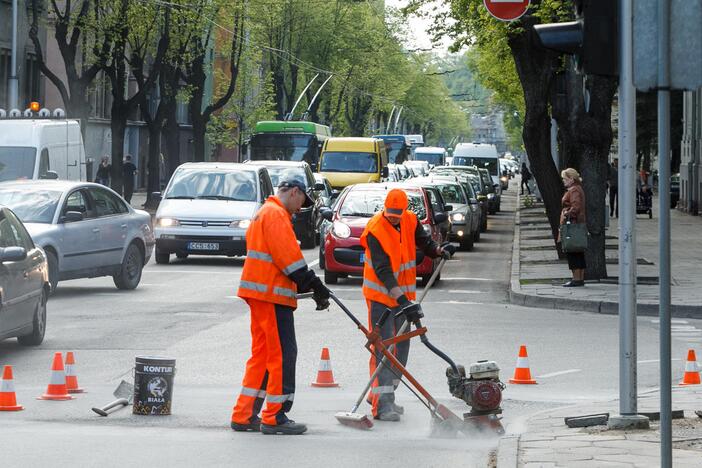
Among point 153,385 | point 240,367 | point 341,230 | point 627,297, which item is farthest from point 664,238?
point 341,230

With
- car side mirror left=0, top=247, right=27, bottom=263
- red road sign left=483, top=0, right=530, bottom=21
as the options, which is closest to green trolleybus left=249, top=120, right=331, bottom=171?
red road sign left=483, top=0, right=530, bottom=21

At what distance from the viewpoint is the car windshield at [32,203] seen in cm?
1928

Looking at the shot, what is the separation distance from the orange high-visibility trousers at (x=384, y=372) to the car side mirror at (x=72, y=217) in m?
9.43

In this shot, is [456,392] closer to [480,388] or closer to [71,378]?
[480,388]

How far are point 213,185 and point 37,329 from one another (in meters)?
13.0

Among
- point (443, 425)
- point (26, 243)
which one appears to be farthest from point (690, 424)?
point (26, 243)

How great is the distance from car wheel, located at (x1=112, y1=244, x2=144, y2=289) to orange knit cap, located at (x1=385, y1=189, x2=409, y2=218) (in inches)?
416

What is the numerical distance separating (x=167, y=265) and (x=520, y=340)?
11.4 meters

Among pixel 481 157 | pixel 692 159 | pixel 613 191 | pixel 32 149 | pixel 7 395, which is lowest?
pixel 7 395

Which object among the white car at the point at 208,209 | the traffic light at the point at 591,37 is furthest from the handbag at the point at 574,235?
the traffic light at the point at 591,37

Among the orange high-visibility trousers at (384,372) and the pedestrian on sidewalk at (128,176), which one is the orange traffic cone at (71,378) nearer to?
the orange high-visibility trousers at (384,372)

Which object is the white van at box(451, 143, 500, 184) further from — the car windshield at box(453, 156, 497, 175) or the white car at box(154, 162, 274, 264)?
the white car at box(154, 162, 274, 264)

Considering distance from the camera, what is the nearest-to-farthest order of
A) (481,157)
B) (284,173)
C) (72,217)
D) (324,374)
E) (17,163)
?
(324,374) < (72,217) < (17,163) < (284,173) < (481,157)

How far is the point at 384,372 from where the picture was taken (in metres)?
10.4
